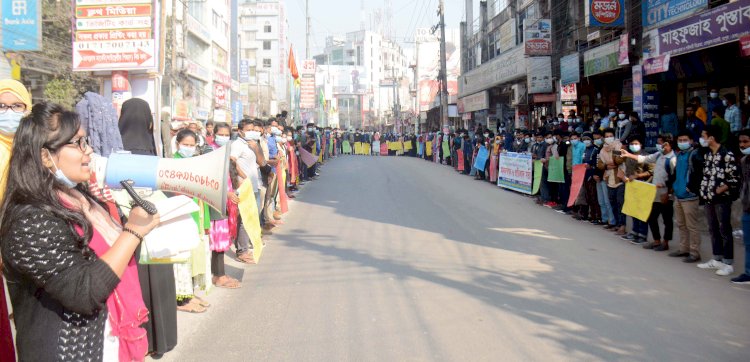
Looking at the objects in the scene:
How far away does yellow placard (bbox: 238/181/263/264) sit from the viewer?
677 cm

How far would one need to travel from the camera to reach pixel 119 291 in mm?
2426

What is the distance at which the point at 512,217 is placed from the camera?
11914 mm

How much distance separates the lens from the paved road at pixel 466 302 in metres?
4.67

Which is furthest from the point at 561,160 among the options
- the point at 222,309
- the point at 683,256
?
the point at 222,309

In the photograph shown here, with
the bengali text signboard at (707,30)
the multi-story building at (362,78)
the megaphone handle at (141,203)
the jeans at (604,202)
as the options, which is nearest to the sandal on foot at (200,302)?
the megaphone handle at (141,203)

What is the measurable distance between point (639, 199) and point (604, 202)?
4.98ft

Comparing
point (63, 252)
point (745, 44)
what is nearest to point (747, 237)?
point (745, 44)

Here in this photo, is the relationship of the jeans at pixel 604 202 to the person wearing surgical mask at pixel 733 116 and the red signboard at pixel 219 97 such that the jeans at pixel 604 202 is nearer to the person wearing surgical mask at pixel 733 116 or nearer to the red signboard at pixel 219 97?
the person wearing surgical mask at pixel 733 116

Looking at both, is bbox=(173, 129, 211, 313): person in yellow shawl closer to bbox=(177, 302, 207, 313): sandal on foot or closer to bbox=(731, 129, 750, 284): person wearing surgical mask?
bbox=(177, 302, 207, 313): sandal on foot

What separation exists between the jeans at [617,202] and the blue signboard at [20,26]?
14672mm

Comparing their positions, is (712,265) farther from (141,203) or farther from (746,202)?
(141,203)

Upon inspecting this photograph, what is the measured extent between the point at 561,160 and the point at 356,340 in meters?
9.78

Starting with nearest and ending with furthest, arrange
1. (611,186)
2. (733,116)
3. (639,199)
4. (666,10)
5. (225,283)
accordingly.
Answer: (225,283) < (639,199) < (611,186) < (733,116) < (666,10)

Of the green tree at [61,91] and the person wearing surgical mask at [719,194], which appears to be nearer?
the person wearing surgical mask at [719,194]
